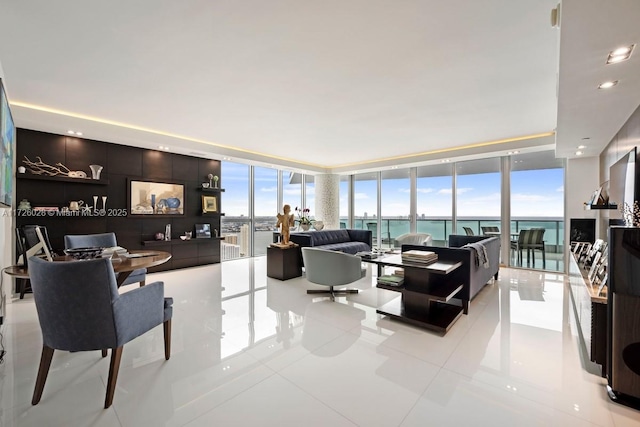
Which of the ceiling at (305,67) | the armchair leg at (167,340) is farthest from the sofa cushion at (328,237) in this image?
the armchair leg at (167,340)

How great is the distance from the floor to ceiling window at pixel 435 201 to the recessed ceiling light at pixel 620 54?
536 centimetres

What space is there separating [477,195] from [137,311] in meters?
7.15

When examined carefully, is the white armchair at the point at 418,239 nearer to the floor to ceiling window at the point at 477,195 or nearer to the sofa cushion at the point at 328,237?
the sofa cushion at the point at 328,237

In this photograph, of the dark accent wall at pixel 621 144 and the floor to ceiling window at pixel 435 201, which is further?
the floor to ceiling window at pixel 435 201

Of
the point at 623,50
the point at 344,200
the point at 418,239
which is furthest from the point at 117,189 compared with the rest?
the point at 623,50

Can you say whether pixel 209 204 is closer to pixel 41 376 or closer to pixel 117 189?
pixel 117 189

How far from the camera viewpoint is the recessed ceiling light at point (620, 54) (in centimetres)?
173

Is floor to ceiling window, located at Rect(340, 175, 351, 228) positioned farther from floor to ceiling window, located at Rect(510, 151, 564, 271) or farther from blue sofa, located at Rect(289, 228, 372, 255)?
floor to ceiling window, located at Rect(510, 151, 564, 271)

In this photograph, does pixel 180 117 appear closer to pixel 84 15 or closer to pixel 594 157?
pixel 84 15

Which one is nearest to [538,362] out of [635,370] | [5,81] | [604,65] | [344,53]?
[635,370]

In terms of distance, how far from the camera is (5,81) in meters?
3.06

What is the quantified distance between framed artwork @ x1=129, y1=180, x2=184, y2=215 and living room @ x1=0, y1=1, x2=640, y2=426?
0.58 ft

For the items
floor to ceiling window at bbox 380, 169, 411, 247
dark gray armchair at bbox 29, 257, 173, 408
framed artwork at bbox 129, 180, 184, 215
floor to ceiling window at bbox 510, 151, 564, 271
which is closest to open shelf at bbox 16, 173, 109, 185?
framed artwork at bbox 129, 180, 184, 215

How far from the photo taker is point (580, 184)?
4.91 metres
